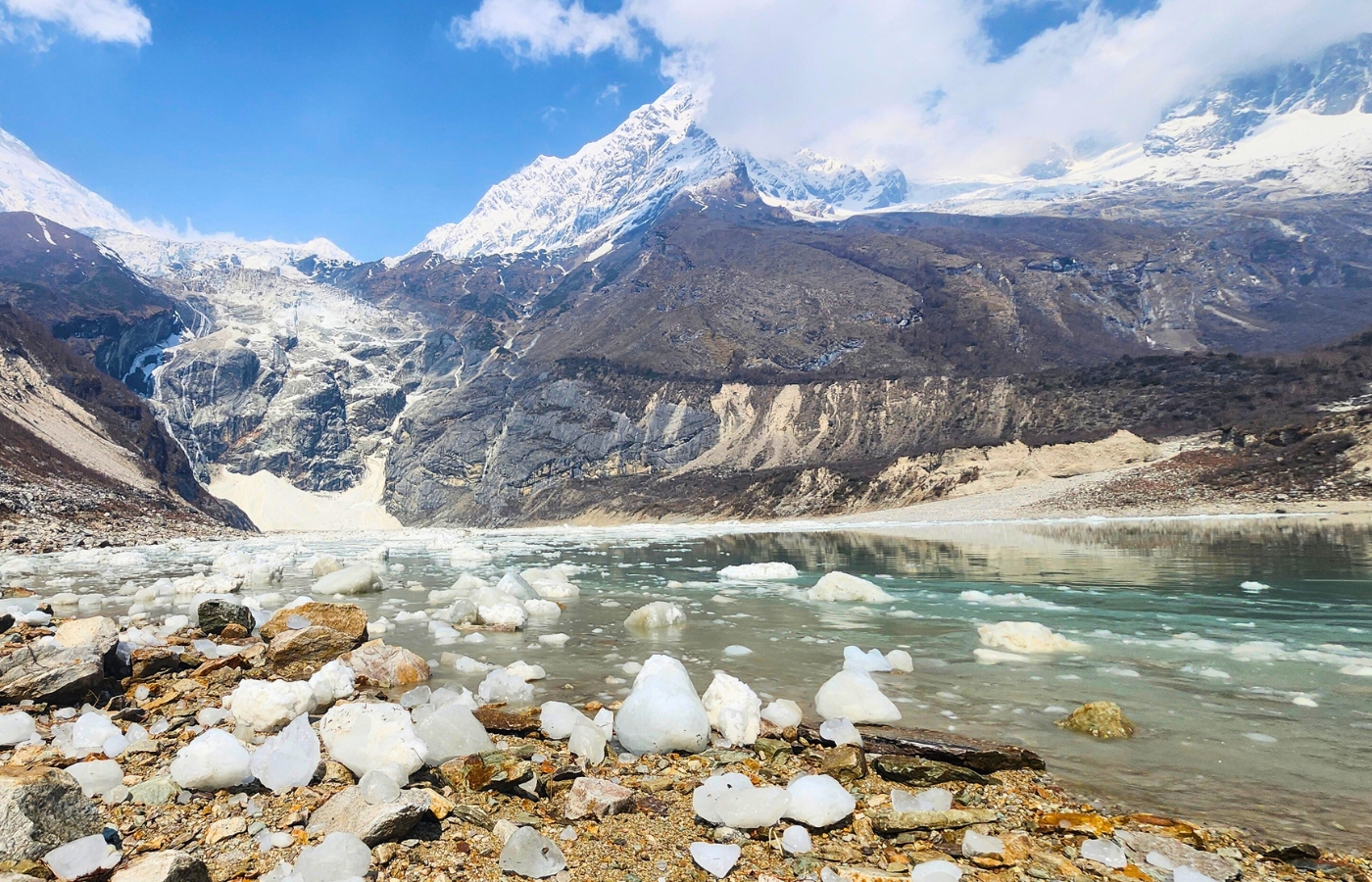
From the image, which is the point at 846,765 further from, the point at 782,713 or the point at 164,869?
the point at 164,869

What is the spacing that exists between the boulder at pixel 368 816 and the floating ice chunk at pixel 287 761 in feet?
A: 1.85

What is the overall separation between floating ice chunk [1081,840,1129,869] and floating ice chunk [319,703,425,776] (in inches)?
171

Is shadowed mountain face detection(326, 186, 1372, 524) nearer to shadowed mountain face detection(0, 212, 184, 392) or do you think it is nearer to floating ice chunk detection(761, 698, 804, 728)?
shadowed mountain face detection(0, 212, 184, 392)

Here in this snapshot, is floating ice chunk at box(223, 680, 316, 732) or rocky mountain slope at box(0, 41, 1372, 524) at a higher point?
rocky mountain slope at box(0, 41, 1372, 524)

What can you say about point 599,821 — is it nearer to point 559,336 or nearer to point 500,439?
point 500,439

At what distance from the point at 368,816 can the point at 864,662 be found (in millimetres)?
6464

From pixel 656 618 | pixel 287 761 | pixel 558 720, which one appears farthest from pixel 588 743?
pixel 656 618

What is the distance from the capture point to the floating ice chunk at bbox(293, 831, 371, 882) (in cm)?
329

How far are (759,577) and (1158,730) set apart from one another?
571 inches

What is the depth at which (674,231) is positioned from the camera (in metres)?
178

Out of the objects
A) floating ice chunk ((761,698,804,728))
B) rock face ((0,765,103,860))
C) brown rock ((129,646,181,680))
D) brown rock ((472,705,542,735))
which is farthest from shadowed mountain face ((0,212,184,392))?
floating ice chunk ((761,698,804,728))

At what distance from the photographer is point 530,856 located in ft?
12.0

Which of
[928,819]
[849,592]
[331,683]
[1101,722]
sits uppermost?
[1101,722]

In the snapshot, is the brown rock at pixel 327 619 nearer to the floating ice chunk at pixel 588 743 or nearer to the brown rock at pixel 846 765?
the floating ice chunk at pixel 588 743
